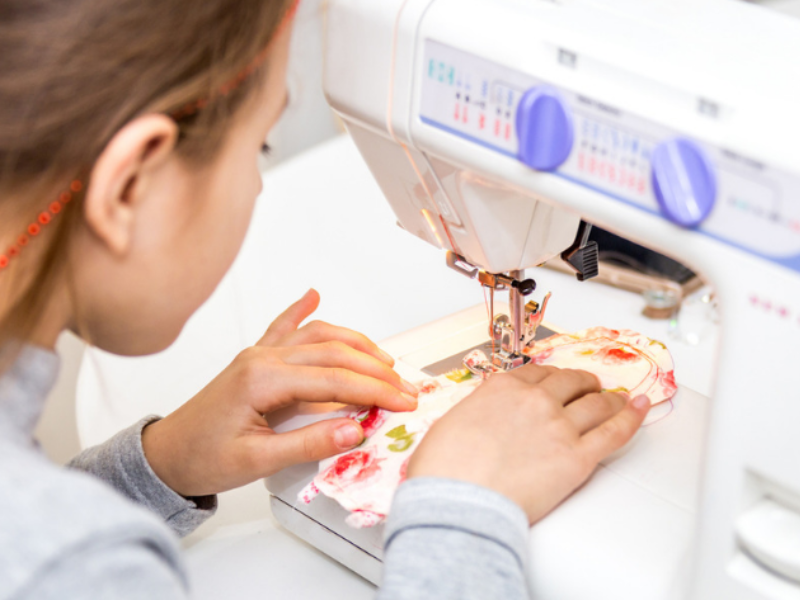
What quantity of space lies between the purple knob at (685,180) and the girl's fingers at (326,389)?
0.35m

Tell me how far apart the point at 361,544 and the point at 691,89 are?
468mm

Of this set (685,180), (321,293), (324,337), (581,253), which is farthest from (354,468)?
(321,293)

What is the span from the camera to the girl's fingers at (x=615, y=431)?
73 cm

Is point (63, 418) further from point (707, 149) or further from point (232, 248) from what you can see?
point (707, 149)

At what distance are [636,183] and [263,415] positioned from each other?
1.42ft

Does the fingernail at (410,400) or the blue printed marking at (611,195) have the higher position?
the blue printed marking at (611,195)

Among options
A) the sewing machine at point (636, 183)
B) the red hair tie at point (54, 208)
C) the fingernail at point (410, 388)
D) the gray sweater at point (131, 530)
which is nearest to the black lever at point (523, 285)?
the sewing machine at point (636, 183)

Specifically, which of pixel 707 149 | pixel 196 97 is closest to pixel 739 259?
pixel 707 149

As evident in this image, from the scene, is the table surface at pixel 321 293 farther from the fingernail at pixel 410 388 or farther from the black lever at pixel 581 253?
the black lever at pixel 581 253

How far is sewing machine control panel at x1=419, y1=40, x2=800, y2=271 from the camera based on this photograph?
530 mm

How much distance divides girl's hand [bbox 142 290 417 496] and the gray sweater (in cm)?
4

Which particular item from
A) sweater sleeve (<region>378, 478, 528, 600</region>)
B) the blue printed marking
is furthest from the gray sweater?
the blue printed marking

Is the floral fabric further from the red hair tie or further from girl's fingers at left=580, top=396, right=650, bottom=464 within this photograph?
the red hair tie

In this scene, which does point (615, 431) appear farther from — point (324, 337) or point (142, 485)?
point (142, 485)
